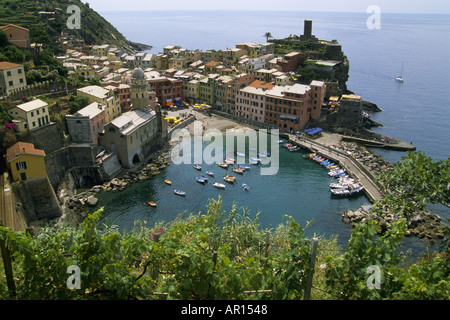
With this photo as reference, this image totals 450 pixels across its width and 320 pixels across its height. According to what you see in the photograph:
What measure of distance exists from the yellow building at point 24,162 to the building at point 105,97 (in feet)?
34.5

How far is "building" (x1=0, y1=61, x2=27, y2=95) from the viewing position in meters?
29.8

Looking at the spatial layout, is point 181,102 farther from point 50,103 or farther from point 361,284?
point 361,284

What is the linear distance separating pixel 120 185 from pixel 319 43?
4857cm

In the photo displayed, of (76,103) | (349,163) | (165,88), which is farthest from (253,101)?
(76,103)

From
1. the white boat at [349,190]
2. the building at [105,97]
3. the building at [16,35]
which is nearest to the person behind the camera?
the white boat at [349,190]

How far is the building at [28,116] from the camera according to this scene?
2603 cm

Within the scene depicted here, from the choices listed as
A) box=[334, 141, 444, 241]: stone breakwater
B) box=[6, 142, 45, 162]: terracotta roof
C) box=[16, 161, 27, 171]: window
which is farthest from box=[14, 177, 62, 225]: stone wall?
box=[334, 141, 444, 241]: stone breakwater

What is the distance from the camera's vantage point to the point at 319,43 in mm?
64250

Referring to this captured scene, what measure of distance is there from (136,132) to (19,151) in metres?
11.2

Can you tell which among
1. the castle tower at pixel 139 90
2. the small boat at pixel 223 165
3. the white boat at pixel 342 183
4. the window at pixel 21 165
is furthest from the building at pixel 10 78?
the white boat at pixel 342 183

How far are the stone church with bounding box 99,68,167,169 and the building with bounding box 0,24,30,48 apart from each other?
44.0ft

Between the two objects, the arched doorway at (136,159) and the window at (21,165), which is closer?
the window at (21,165)

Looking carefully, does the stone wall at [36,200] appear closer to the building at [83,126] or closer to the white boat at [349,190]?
the building at [83,126]

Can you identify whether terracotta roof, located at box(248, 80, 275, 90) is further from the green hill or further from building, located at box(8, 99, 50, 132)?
building, located at box(8, 99, 50, 132)
